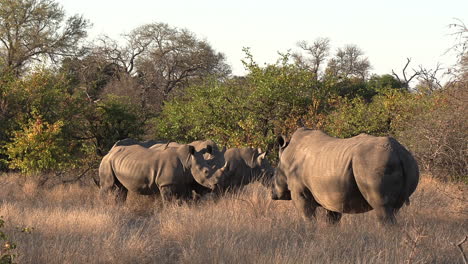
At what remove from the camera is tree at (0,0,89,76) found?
103 feet

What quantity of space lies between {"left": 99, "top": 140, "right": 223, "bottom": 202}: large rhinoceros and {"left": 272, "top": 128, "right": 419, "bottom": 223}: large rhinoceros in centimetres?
254

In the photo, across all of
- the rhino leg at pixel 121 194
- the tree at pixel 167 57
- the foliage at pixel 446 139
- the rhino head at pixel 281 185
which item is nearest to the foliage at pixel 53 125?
the rhino leg at pixel 121 194

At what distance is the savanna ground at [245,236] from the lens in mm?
5598

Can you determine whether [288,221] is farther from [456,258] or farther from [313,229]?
[456,258]

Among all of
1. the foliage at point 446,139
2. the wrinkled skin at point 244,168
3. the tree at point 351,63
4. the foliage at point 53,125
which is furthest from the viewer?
the tree at point 351,63

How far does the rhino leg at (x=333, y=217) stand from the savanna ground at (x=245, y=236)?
0.16 m

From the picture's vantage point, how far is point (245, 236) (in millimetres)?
6574

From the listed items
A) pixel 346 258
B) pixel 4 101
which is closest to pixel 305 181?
pixel 346 258

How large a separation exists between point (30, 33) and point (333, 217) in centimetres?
2852

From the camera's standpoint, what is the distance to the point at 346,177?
21.0 ft

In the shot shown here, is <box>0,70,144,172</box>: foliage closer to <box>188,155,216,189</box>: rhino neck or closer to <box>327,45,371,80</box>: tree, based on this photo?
<box>188,155,216,189</box>: rhino neck

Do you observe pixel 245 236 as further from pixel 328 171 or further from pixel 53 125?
pixel 53 125

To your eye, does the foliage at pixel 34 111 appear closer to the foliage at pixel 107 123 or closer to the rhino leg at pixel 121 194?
the foliage at pixel 107 123

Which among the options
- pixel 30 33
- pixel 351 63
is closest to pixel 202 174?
pixel 30 33
